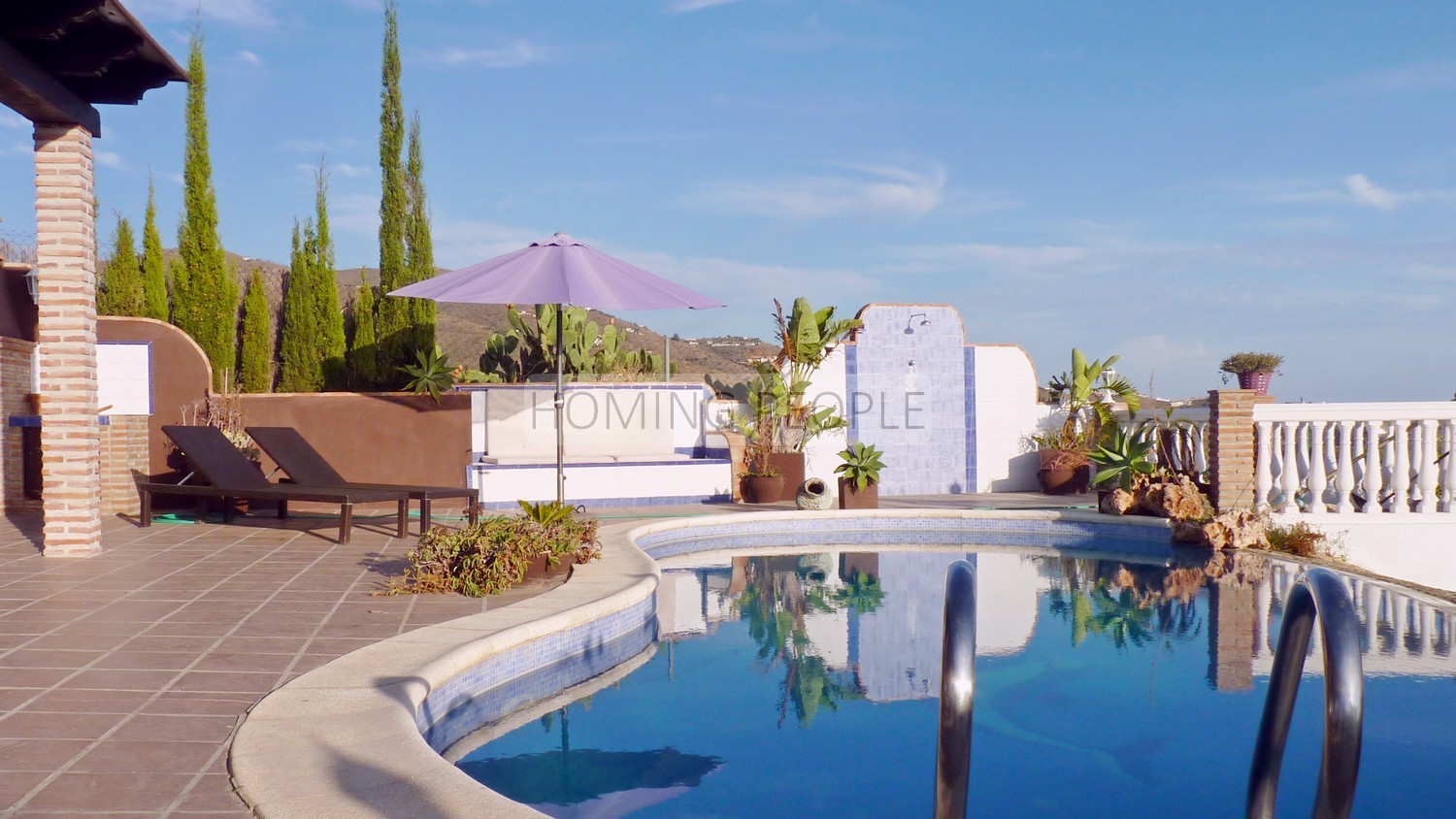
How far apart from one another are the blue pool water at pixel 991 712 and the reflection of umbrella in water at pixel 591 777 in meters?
0.01

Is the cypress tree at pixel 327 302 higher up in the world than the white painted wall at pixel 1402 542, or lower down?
higher up

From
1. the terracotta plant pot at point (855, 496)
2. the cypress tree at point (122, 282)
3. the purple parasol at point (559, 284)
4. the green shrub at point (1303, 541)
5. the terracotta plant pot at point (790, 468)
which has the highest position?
the cypress tree at point (122, 282)

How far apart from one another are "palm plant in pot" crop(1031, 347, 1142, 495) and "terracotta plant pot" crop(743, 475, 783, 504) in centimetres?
431

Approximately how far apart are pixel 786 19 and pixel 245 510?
30.6 feet

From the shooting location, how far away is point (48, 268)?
7.47 m

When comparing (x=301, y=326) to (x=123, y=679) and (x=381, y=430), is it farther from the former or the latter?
(x=123, y=679)

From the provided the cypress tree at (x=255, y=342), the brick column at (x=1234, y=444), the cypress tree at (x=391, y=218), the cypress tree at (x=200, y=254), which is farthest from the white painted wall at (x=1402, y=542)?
the cypress tree at (x=200, y=254)

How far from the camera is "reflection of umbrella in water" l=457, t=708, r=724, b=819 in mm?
4230

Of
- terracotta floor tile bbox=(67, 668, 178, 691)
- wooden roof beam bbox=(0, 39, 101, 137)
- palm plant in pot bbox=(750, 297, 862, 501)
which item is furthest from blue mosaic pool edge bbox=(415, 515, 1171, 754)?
wooden roof beam bbox=(0, 39, 101, 137)

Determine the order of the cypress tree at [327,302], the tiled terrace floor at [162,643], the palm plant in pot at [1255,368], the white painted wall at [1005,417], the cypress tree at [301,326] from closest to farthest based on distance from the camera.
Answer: the tiled terrace floor at [162,643] < the palm plant in pot at [1255,368] < the cypress tree at [301,326] < the cypress tree at [327,302] < the white painted wall at [1005,417]

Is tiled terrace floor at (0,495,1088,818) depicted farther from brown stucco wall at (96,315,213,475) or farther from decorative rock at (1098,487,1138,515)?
decorative rock at (1098,487,1138,515)

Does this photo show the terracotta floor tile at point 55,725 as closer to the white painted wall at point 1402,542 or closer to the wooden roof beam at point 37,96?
the wooden roof beam at point 37,96

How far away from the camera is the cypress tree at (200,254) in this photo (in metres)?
14.1

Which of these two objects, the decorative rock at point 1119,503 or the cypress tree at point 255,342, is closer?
the decorative rock at point 1119,503
